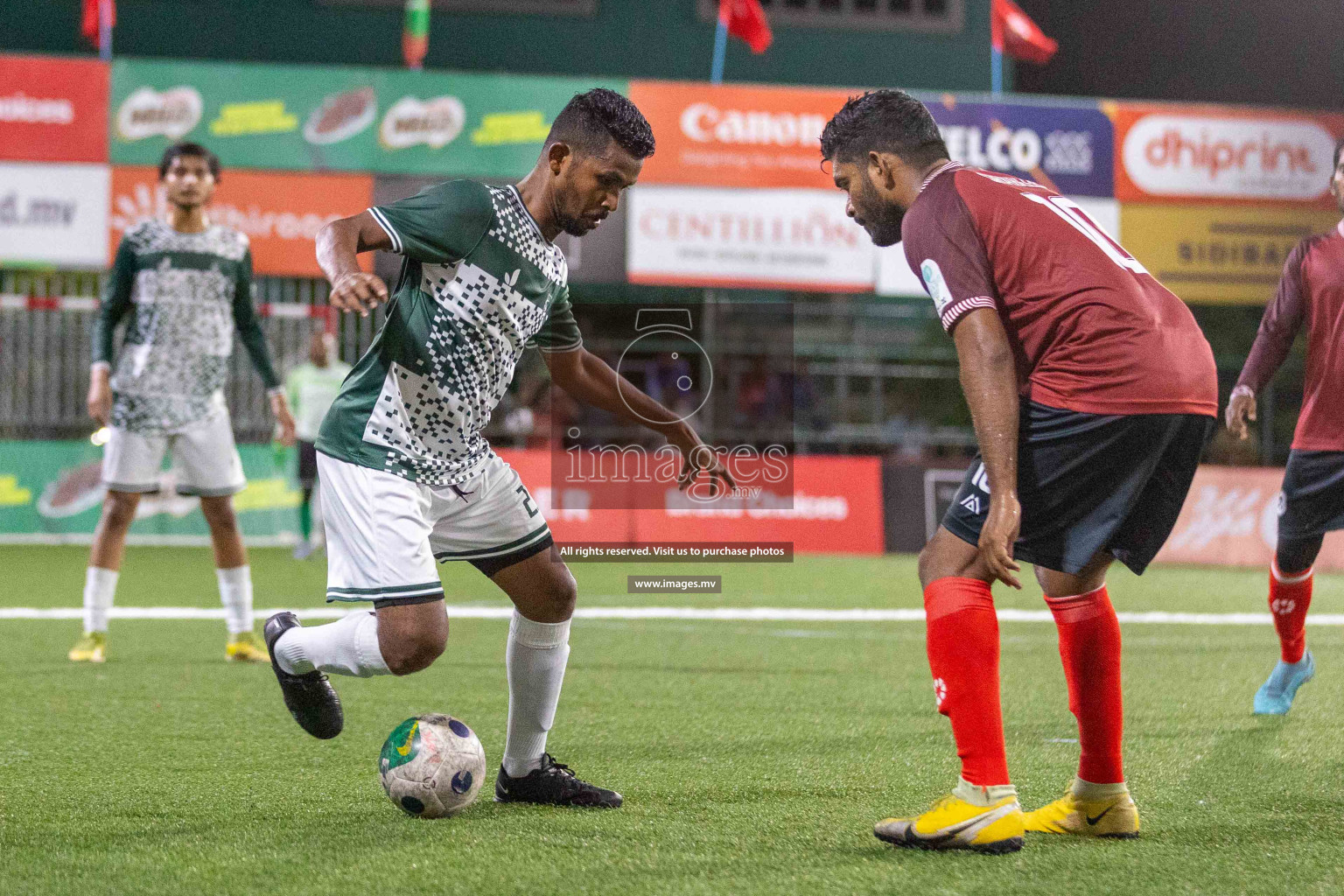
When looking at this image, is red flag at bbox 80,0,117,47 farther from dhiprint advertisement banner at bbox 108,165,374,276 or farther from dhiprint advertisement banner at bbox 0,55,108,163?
dhiprint advertisement banner at bbox 108,165,374,276

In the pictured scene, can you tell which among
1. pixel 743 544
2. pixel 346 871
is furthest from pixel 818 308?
pixel 346 871

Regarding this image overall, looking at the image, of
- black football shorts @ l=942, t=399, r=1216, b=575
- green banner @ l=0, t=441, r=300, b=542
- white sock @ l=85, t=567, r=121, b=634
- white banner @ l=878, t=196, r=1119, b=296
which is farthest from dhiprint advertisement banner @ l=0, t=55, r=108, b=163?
black football shorts @ l=942, t=399, r=1216, b=575

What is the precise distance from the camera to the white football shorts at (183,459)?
22.5ft

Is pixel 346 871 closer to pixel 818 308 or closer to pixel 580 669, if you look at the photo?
pixel 580 669

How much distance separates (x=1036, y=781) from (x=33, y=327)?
14.5 m

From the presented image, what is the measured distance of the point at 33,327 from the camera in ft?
52.0

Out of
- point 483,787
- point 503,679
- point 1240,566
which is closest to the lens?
point 483,787

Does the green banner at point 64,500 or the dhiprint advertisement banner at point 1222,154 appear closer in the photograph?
the green banner at point 64,500

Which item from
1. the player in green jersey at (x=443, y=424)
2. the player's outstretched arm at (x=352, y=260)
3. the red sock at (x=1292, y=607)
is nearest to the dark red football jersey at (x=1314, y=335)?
the red sock at (x=1292, y=607)

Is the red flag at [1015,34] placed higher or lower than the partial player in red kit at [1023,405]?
higher

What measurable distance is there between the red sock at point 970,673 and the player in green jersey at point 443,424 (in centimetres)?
104

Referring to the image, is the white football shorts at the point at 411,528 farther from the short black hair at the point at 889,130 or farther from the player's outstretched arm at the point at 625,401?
the short black hair at the point at 889,130

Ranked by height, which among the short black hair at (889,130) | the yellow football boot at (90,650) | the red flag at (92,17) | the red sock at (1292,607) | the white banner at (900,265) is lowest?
the yellow football boot at (90,650)

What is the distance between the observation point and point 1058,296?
3467 mm
